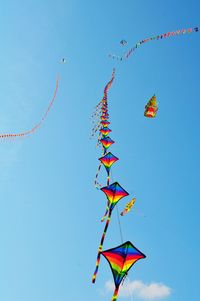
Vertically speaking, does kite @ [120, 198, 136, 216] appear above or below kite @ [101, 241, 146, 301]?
above

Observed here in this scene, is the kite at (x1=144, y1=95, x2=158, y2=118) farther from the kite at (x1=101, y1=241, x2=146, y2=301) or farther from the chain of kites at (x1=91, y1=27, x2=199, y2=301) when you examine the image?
the kite at (x1=101, y1=241, x2=146, y2=301)

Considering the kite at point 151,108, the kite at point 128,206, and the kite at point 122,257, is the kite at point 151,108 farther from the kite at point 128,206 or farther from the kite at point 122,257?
the kite at point 122,257

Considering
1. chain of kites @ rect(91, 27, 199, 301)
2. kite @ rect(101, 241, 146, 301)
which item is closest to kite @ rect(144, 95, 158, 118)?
chain of kites @ rect(91, 27, 199, 301)

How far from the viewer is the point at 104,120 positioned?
26484mm

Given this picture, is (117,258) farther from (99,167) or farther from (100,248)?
(99,167)

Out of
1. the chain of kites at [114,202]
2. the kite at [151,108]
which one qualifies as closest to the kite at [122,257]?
the chain of kites at [114,202]

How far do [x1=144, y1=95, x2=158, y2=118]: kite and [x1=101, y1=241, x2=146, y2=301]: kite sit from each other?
1475 centimetres

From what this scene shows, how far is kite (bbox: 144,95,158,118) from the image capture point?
1086 inches

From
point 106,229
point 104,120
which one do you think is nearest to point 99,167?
point 104,120

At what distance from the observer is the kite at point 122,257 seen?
1430 centimetres

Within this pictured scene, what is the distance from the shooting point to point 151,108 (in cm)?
2759

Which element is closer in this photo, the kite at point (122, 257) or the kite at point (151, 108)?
the kite at point (122, 257)

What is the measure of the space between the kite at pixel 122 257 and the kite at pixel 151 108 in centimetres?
1475

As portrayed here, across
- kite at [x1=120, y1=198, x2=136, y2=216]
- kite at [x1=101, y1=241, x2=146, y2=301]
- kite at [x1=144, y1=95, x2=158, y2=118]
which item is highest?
kite at [x1=144, y1=95, x2=158, y2=118]
